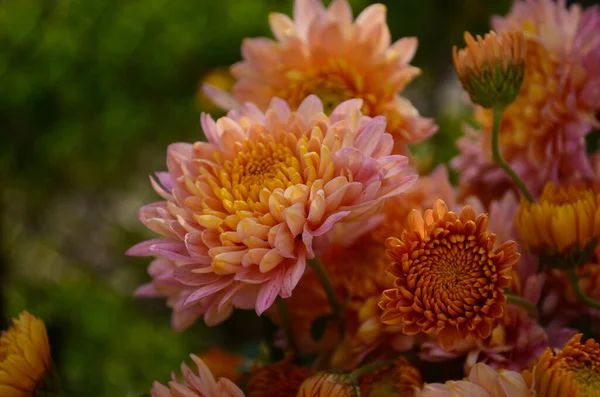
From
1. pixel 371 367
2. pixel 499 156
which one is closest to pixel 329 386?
pixel 371 367

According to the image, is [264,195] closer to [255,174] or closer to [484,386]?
[255,174]

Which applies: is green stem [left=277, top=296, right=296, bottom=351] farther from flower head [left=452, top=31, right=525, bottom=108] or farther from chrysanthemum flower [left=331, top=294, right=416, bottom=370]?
flower head [left=452, top=31, right=525, bottom=108]

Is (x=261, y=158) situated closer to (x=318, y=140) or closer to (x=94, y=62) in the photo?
(x=318, y=140)

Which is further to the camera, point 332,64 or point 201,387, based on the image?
point 332,64

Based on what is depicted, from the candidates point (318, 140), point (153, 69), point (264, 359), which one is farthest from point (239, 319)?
point (318, 140)

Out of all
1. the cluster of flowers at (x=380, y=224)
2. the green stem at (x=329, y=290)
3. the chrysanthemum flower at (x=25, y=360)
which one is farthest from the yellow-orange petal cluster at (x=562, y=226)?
the chrysanthemum flower at (x=25, y=360)

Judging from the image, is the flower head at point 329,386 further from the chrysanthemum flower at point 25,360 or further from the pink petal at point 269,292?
the chrysanthemum flower at point 25,360
